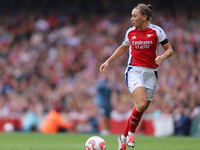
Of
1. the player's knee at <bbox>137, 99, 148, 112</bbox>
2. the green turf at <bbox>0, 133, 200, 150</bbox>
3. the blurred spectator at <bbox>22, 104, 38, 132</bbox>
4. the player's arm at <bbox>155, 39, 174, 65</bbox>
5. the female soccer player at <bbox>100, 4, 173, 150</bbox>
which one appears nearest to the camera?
the player's arm at <bbox>155, 39, 174, 65</bbox>

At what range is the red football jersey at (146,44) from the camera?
657 cm

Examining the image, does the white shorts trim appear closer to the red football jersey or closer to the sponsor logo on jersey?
the red football jersey

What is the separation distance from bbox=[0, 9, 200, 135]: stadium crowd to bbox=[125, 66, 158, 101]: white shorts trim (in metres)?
6.69

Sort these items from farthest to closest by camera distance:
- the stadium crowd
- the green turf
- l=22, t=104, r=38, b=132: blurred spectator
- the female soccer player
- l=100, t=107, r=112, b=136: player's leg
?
l=22, t=104, r=38, b=132: blurred spectator < the stadium crowd < l=100, t=107, r=112, b=136: player's leg < the green turf < the female soccer player

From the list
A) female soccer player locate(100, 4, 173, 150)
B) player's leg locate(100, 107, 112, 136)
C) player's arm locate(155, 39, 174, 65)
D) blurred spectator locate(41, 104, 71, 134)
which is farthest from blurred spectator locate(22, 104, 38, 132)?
player's arm locate(155, 39, 174, 65)

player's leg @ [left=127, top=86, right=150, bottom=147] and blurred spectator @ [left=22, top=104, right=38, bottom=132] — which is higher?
blurred spectator @ [left=22, top=104, right=38, bottom=132]

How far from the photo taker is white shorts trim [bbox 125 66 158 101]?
655cm

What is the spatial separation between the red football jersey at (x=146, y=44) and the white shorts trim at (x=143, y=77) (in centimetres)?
8

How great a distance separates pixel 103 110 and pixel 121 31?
7.29 meters

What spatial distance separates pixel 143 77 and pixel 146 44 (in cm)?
55

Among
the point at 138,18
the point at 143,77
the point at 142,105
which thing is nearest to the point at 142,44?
the point at 138,18

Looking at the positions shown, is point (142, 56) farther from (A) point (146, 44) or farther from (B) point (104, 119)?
(B) point (104, 119)

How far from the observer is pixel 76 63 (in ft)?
62.5

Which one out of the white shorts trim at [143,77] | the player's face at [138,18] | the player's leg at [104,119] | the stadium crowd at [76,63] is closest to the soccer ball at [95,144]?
the white shorts trim at [143,77]
